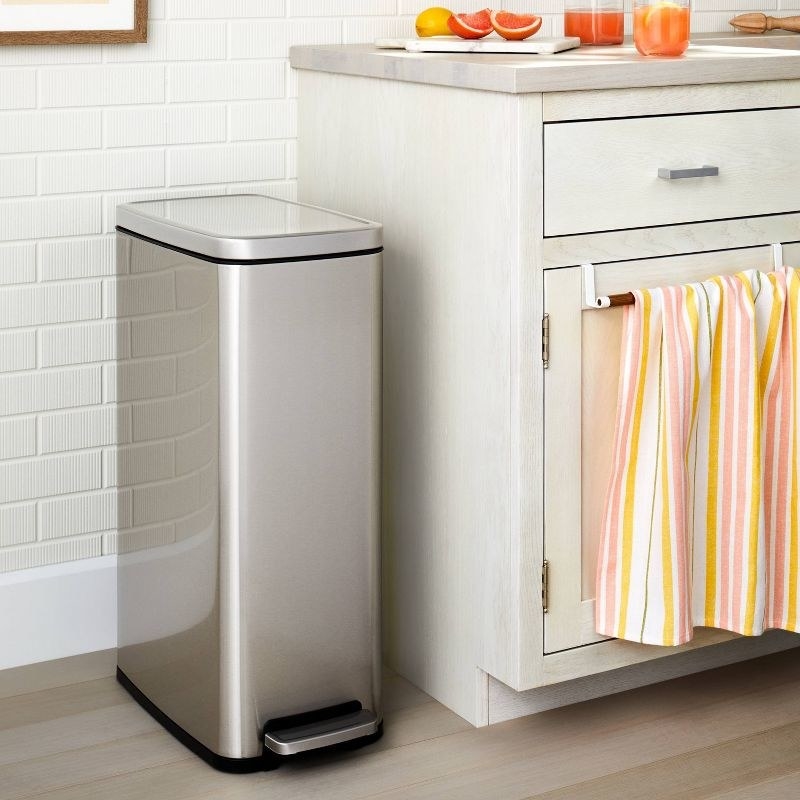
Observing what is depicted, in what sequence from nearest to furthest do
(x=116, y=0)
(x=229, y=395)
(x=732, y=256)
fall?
(x=229, y=395), (x=732, y=256), (x=116, y=0)

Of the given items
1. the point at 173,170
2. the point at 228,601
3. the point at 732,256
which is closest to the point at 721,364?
the point at 732,256

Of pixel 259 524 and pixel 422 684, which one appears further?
pixel 422 684

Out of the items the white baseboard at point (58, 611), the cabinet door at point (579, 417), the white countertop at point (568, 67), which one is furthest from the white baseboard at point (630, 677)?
the white countertop at point (568, 67)

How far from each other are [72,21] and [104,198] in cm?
Result: 27

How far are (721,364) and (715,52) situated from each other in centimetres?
47

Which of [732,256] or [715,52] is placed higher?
[715,52]

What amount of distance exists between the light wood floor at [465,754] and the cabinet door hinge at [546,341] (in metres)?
0.56

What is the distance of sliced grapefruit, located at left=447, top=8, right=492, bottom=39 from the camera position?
2008 mm

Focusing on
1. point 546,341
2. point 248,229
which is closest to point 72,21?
point 248,229

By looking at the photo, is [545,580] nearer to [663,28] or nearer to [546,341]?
[546,341]

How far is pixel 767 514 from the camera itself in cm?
193

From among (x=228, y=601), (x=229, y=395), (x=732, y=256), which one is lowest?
(x=228, y=601)

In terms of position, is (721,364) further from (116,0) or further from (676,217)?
(116,0)

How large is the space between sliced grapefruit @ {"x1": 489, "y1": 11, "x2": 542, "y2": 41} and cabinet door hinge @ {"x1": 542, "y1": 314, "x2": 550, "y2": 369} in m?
0.52
